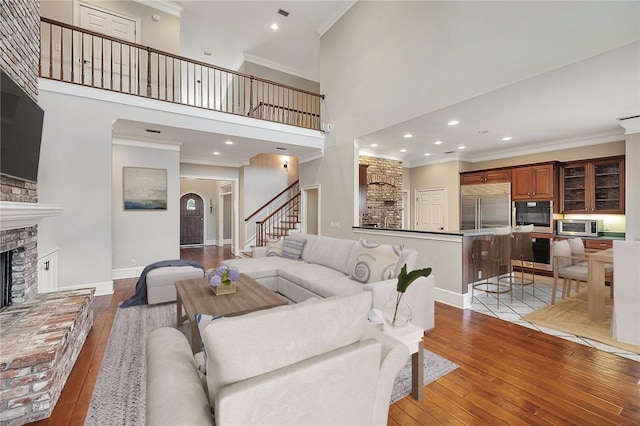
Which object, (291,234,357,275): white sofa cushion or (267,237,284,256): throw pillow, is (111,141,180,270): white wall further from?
(291,234,357,275): white sofa cushion

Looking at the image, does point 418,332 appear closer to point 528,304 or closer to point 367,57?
point 528,304

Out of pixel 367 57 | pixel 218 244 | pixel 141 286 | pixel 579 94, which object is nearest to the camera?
pixel 579 94

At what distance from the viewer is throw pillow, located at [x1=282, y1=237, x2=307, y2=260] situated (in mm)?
4648

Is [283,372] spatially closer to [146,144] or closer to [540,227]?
[146,144]

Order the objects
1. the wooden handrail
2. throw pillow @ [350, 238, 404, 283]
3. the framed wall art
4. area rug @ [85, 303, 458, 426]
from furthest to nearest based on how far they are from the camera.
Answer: the wooden handrail → the framed wall art → throw pillow @ [350, 238, 404, 283] → area rug @ [85, 303, 458, 426]

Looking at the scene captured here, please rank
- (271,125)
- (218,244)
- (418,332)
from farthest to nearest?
(218,244) → (271,125) → (418,332)

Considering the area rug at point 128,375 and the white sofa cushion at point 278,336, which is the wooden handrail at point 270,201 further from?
the white sofa cushion at point 278,336

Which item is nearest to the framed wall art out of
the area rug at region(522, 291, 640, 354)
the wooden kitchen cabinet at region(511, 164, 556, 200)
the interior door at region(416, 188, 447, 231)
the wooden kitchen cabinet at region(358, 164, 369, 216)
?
the wooden kitchen cabinet at region(358, 164, 369, 216)

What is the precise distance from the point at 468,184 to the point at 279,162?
5.53m

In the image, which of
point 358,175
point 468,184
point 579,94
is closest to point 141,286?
point 358,175

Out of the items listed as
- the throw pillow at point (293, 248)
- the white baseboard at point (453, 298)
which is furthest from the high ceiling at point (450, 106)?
the white baseboard at point (453, 298)

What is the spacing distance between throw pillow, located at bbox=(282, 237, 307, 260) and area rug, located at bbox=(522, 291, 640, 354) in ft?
10.4

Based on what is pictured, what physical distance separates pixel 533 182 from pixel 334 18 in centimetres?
563

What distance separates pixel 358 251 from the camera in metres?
3.54
